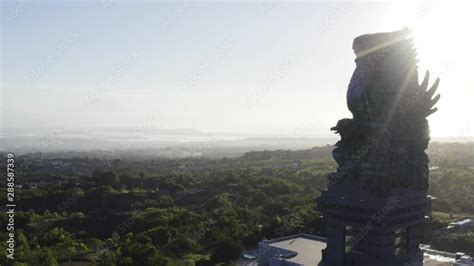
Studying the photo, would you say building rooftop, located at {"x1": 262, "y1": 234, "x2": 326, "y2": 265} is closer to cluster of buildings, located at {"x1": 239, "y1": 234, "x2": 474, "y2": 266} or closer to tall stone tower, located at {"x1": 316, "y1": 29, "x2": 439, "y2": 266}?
cluster of buildings, located at {"x1": 239, "y1": 234, "x2": 474, "y2": 266}

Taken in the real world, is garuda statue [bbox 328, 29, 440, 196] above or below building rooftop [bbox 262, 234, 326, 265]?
above

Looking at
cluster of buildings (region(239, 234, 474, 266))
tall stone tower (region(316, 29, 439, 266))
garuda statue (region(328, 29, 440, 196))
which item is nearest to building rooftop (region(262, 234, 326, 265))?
cluster of buildings (region(239, 234, 474, 266))

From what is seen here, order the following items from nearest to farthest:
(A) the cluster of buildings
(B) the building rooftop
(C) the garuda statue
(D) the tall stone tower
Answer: (D) the tall stone tower → (C) the garuda statue → (A) the cluster of buildings → (B) the building rooftop

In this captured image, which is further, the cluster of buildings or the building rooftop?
the building rooftop

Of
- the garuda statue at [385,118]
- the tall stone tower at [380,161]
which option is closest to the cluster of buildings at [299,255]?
the tall stone tower at [380,161]

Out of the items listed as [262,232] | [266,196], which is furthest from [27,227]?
[266,196]

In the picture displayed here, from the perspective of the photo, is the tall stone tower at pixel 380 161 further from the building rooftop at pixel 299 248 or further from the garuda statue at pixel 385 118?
the building rooftop at pixel 299 248

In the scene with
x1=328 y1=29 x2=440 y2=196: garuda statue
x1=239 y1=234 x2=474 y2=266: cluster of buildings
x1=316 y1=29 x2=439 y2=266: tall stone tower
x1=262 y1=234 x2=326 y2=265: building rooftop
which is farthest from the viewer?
x1=262 y1=234 x2=326 y2=265: building rooftop
